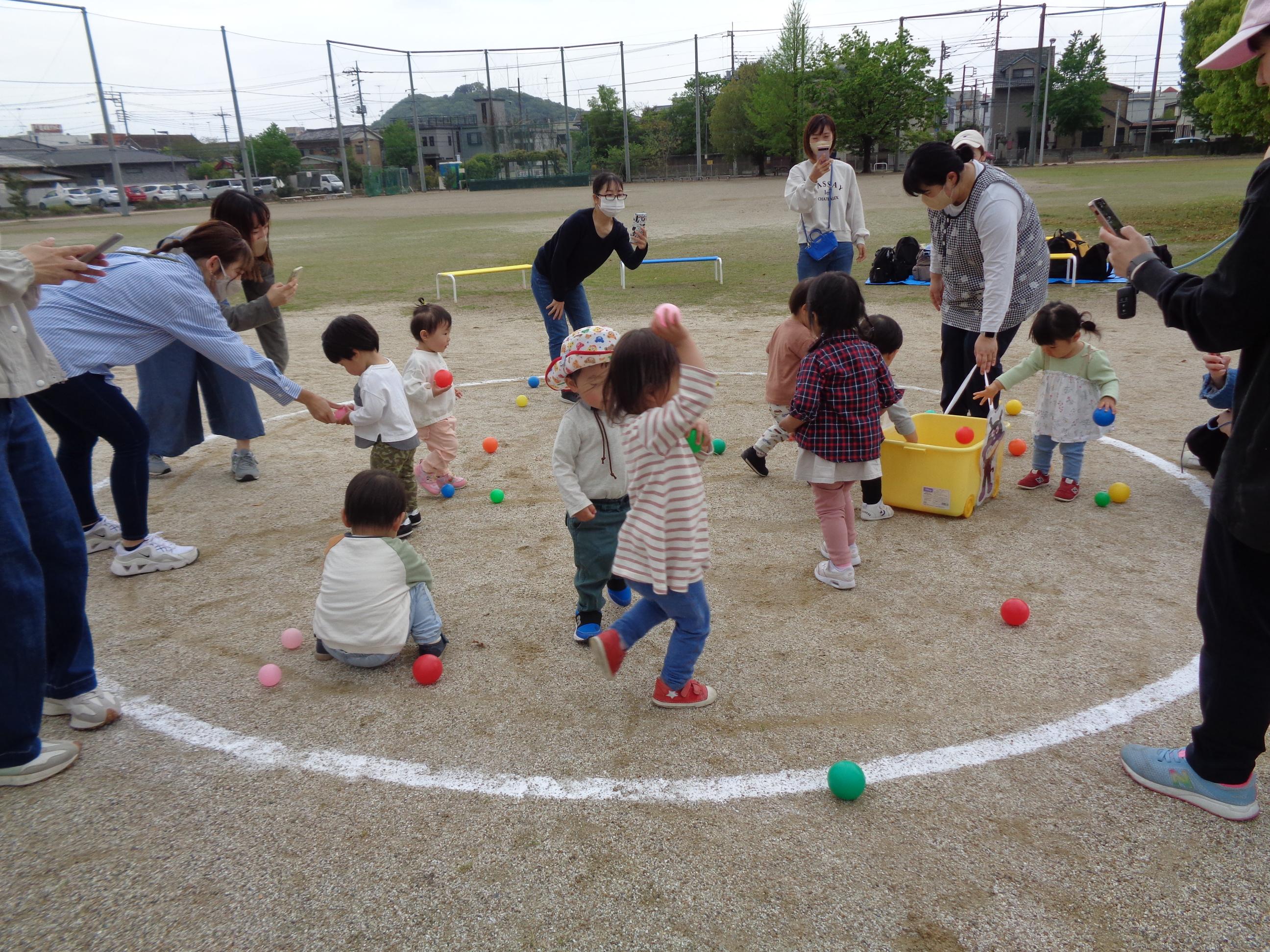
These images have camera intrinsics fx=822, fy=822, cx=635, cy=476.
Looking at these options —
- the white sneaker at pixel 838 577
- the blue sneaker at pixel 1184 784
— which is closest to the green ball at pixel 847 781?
the blue sneaker at pixel 1184 784

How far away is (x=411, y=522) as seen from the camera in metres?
5.36

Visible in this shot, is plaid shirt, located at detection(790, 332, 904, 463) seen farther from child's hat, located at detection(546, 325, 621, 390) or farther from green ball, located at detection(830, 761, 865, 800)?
green ball, located at detection(830, 761, 865, 800)

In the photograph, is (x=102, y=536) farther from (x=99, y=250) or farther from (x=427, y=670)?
(x=427, y=670)

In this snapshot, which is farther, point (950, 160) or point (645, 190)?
point (645, 190)

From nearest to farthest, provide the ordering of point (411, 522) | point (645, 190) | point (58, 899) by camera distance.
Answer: point (58, 899)
point (411, 522)
point (645, 190)

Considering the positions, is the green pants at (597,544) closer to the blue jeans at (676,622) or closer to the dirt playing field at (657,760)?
the dirt playing field at (657,760)

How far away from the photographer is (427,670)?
364cm

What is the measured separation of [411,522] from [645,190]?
4639 cm

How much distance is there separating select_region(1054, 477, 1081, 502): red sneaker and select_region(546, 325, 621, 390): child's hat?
351cm

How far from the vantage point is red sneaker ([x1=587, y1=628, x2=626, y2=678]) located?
311 centimetres

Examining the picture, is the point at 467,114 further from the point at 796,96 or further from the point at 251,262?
the point at 251,262

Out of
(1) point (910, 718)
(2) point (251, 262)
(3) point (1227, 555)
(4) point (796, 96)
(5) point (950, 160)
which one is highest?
(4) point (796, 96)

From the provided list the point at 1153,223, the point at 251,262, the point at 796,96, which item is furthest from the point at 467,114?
the point at 251,262

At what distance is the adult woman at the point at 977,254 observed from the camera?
197 inches
